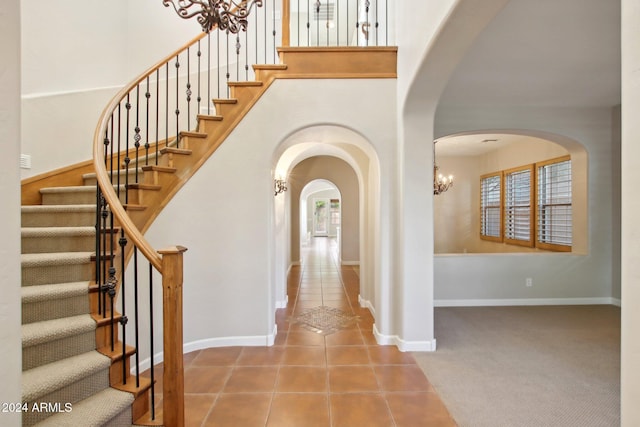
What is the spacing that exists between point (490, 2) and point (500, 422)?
8.48 ft

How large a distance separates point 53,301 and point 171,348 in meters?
0.87

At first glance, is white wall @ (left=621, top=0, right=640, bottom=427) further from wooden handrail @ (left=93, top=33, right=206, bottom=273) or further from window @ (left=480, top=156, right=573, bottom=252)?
window @ (left=480, top=156, right=573, bottom=252)

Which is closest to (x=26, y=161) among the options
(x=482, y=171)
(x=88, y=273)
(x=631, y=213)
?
(x=88, y=273)

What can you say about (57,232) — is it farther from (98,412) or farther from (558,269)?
(558,269)

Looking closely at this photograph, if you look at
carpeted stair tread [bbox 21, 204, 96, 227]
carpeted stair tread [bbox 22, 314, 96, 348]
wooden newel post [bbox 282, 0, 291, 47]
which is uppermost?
wooden newel post [bbox 282, 0, 291, 47]

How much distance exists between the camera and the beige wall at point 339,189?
26.4 ft

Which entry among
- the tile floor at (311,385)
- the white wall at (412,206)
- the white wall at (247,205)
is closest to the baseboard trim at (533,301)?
the white wall at (412,206)

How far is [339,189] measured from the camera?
8.09m

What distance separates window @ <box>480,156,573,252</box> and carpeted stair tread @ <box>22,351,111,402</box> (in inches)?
248

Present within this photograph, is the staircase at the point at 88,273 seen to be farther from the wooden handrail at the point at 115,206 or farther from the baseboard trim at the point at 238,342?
the baseboard trim at the point at 238,342

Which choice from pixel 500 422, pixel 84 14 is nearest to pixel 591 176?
pixel 500 422

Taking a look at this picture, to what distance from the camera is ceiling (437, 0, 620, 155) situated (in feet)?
7.74

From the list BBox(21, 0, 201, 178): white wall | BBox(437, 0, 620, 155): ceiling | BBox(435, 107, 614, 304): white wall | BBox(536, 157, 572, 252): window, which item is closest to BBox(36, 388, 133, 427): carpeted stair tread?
BBox(21, 0, 201, 178): white wall

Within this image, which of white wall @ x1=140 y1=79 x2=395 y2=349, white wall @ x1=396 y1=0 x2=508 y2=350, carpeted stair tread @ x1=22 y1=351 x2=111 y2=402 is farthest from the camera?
white wall @ x1=140 y1=79 x2=395 y2=349
